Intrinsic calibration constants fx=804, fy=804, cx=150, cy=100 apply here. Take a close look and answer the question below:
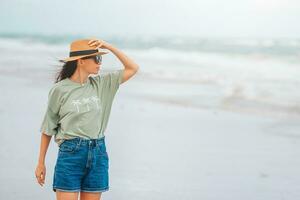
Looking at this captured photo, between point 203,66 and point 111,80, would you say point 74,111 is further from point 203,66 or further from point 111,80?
point 203,66

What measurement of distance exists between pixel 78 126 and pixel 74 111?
2.2 inches

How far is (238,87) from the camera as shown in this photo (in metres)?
9.59

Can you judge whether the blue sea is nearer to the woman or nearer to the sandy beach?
the sandy beach

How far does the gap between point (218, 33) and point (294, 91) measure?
12.6 feet

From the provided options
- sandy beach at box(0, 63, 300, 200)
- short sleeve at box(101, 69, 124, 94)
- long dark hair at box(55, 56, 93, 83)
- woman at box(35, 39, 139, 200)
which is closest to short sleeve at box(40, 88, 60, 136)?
woman at box(35, 39, 139, 200)

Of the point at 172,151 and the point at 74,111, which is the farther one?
the point at 172,151

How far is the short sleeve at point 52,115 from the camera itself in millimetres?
2975

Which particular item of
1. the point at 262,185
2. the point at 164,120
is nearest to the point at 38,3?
the point at 164,120

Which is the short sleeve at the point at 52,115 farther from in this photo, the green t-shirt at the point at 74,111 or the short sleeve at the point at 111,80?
the short sleeve at the point at 111,80

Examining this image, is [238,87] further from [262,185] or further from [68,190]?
[68,190]

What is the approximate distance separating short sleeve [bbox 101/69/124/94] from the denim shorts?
22 centimetres

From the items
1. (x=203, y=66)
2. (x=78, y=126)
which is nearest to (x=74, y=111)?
(x=78, y=126)

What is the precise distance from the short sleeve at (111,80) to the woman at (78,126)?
4cm

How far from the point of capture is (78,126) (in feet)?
9.66
